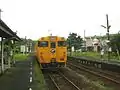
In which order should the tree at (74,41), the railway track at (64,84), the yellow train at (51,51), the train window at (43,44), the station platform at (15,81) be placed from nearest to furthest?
the station platform at (15,81)
the railway track at (64,84)
the yellow train at (51,51)
the train window at (43,44)
the tree at (74,41)

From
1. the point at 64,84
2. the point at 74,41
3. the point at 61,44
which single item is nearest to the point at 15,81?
the point at 64,84

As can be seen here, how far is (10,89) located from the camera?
51.6 feet

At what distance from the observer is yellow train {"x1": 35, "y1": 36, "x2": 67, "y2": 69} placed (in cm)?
2717

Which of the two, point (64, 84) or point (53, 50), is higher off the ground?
point (53, 50)

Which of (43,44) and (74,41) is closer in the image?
(43,44)

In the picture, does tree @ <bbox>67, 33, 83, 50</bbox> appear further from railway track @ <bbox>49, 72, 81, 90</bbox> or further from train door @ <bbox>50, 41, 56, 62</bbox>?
railway track @ <bbox>49, 72, 81, 90</bbox>

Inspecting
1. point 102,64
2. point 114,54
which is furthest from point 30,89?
point 114,54

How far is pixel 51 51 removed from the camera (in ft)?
89.6

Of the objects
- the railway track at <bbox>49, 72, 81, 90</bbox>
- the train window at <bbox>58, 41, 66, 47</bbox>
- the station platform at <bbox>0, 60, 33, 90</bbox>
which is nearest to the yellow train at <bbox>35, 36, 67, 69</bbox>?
the train window at <bbox>58, 41, 66, 47</bbox>

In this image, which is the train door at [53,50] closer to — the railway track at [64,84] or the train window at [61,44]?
the train window at [61,44]

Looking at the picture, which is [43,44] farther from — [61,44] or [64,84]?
[64,84]

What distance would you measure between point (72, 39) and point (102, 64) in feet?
185

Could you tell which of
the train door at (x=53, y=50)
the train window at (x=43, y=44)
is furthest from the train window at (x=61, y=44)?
the train window at (x=43, y=44)

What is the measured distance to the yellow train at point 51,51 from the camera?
27.2 metres
